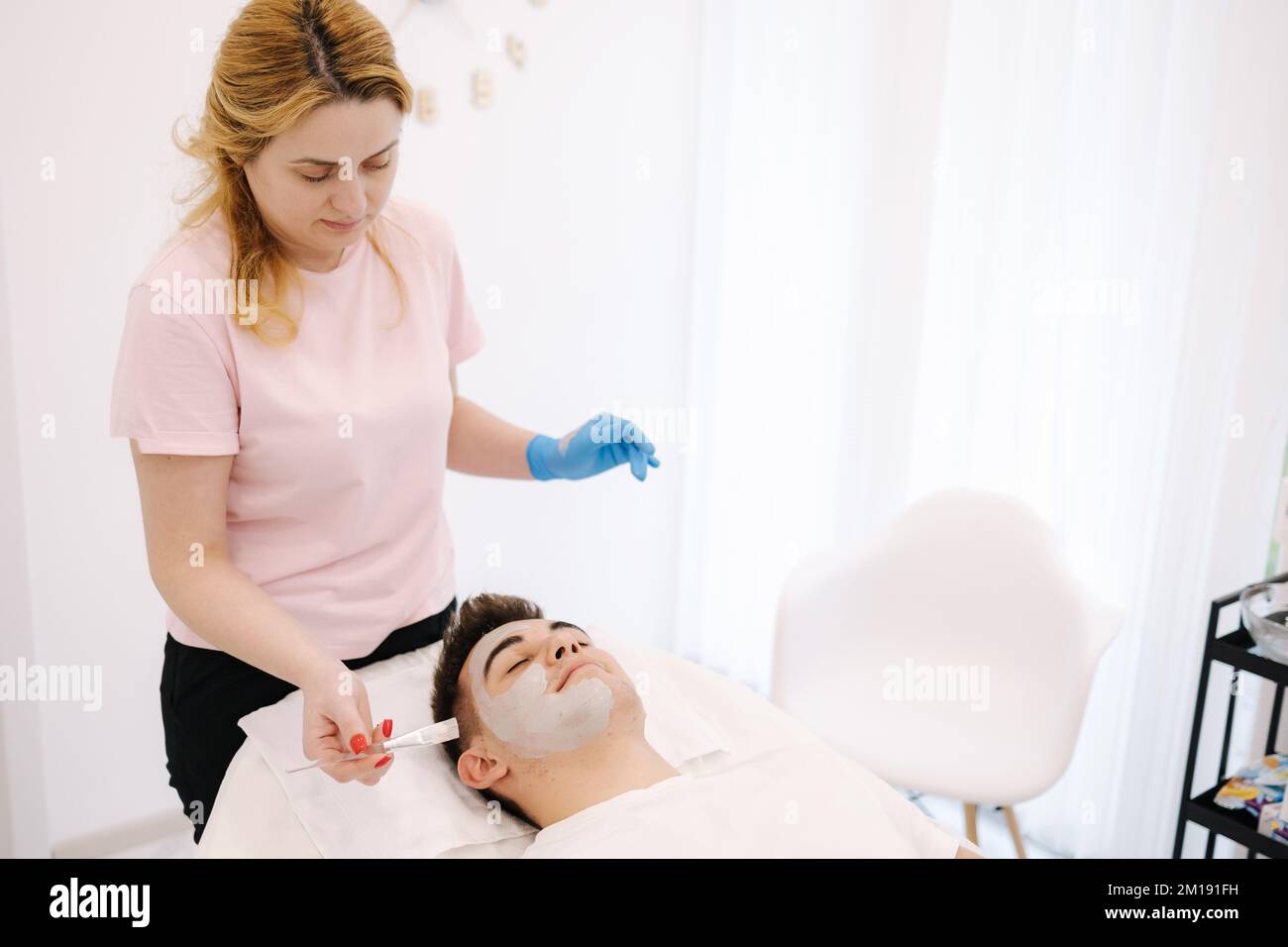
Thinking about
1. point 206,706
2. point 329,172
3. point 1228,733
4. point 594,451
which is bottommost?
point 1228,733

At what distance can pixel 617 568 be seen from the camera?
2924mm

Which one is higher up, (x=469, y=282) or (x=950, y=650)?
(x=469, y=282)

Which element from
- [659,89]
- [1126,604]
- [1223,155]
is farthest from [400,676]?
[659,89]

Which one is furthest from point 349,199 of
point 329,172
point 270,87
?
point 270,87

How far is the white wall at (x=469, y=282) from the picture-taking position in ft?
6.38

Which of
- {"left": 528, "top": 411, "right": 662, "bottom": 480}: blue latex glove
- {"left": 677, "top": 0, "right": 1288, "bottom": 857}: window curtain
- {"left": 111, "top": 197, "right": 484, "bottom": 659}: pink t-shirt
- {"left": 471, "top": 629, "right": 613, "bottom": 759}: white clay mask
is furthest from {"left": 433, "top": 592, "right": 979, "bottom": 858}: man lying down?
{"left": 677, "top": 0, "right": 1288, "bottom": 857}: window curtain

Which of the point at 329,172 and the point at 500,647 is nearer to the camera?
the point at 329,172

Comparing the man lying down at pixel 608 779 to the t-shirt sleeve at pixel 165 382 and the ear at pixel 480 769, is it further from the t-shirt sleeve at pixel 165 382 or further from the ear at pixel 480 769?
the t-shirt sleeve at pixel 165 382

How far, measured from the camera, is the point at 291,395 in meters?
1.27

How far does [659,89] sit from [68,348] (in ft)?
4.85

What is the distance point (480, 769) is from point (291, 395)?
1.67ft

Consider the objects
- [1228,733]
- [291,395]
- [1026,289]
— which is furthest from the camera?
[1026,289]

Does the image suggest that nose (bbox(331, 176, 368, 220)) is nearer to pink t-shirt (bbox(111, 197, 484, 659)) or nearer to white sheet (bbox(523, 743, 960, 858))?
pink t-shirt (bbox(111, 197, 484, 659))

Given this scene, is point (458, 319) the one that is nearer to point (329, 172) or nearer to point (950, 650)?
point (329, 172)
